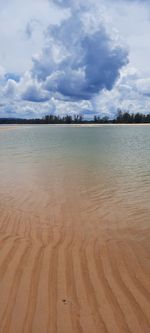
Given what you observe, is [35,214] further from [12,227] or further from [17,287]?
[17,287]

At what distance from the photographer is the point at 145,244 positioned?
16.4 feet

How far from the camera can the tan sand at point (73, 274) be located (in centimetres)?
290

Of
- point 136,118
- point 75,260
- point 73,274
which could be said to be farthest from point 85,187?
point 136,118

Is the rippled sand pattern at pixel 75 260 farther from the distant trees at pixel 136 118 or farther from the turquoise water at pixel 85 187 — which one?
the distant trees at pixel 136 118

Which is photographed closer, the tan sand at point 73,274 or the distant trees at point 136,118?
the tan sand at point 73,274

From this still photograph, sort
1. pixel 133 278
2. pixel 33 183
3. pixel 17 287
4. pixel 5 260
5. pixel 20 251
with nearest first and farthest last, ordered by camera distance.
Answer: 1. pixel 17 287
2. pixel 133 278
3. pixel 5 260
4. pixel 20 251
5. pixel 33 183

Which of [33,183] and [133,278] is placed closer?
[133,278]

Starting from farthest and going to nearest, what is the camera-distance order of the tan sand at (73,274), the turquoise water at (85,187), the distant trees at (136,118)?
the distant trees at (136,118), the turquoise water at (85,187), the tan sand at (73,274)

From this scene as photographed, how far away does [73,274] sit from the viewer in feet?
12.6

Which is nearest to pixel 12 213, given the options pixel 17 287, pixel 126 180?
pixel 17 287

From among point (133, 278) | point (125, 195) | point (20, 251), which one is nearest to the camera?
point (133, 278)

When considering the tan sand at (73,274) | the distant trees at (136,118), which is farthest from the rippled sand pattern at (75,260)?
the distant trees at (136,118)

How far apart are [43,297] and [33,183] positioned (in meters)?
7.35

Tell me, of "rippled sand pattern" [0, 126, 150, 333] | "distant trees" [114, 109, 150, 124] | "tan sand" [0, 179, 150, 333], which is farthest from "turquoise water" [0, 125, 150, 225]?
"distant trees" [114, 109, 150, 124]
